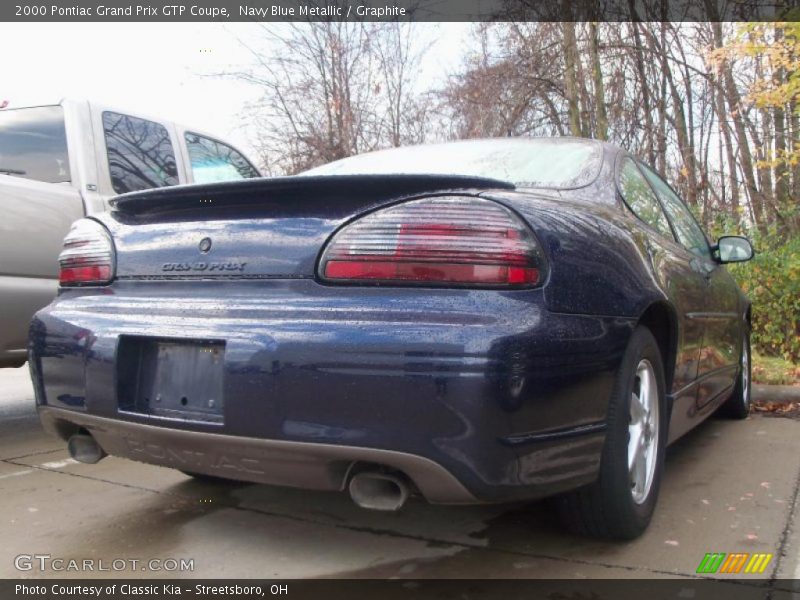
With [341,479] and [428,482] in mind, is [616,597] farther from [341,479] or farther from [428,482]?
[341,479]

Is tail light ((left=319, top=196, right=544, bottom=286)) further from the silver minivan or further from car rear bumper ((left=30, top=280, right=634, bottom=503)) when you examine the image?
the silver minivan

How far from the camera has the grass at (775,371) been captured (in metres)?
5.95

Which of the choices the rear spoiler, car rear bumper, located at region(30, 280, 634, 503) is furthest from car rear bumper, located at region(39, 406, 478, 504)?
the rear spoiler

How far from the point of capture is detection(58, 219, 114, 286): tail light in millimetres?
2502

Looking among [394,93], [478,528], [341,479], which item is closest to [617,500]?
[478,528]

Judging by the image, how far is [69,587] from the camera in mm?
2230

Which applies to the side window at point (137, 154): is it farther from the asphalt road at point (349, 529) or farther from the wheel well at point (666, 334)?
the wheel well at point (666, 334)

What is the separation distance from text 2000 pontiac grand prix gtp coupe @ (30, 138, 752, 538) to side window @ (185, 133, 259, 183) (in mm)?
3143

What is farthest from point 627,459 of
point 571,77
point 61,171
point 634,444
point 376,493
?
point 571,77

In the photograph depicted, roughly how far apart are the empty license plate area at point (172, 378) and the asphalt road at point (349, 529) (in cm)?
57

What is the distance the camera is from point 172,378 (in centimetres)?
216

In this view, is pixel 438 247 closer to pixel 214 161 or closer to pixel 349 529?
pixel 349 529

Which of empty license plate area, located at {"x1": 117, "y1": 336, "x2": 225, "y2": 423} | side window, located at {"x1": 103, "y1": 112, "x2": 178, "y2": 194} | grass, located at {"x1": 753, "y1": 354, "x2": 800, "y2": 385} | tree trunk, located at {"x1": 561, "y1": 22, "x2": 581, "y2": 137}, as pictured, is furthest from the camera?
tree trunk, located at {"x1": 561, "y1": 22, "x2": 581, "y2": 137}
